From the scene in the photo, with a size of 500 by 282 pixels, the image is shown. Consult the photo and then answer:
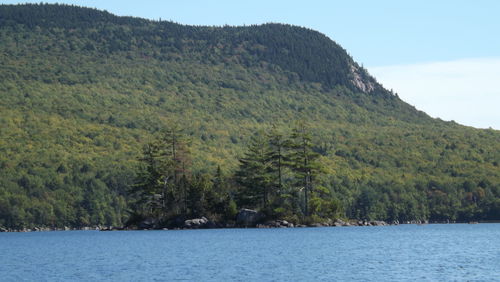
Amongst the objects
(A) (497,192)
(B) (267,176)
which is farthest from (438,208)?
(B) (267,176)

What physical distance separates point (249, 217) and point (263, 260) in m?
59.0

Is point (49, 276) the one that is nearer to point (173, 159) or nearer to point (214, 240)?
point (214, 240)

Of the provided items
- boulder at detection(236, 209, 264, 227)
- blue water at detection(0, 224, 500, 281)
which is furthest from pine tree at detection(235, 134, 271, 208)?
blue water at detection(0, 224, 500, 281)

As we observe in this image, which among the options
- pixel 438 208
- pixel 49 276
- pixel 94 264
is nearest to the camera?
pixel 49 276

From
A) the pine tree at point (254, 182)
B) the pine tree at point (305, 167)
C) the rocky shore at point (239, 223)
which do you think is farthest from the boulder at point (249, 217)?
the pine tree at point (305, 167)

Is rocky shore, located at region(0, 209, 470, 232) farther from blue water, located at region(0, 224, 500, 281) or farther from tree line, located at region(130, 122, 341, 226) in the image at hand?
blue water, located at region(0, 224, 500, 281)

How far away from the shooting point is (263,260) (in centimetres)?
6638

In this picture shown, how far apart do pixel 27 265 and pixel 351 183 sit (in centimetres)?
13468

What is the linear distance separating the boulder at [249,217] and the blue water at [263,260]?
1111 inches

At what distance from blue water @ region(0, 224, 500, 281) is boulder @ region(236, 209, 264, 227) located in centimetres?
2822

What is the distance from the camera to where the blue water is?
56.0 metres

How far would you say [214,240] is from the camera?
93.3 m

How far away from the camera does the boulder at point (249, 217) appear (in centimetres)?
12538

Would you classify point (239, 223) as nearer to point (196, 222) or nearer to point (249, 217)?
point (249, 217)
